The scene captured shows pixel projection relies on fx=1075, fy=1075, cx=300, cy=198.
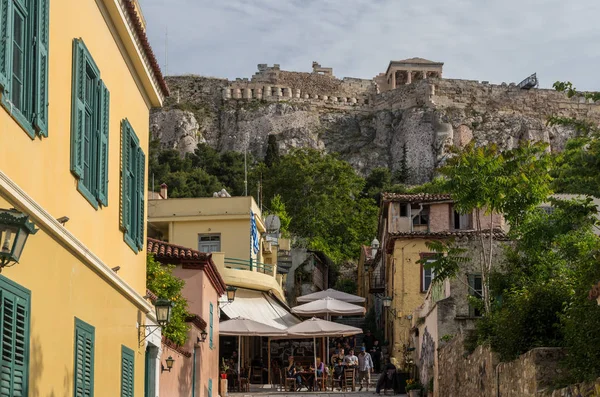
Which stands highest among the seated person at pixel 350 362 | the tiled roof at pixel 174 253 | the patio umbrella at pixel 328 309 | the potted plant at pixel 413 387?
the tiled roof at pixel 174 253

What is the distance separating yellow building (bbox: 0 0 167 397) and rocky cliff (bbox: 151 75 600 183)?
8630 cm

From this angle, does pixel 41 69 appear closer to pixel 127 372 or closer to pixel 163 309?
pixel 127 372

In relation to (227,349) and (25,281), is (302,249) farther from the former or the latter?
(25,281)

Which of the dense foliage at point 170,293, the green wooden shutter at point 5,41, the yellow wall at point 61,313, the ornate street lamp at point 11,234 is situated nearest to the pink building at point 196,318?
the dense foliage at point 170,293

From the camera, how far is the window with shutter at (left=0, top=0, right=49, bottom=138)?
8.08 metres

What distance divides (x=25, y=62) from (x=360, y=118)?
10134 cm

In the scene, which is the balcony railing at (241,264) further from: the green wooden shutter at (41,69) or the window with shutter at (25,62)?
the window with shutter at (25,62)

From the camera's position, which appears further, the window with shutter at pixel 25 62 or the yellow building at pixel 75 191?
the yellow building at pixel 75 191

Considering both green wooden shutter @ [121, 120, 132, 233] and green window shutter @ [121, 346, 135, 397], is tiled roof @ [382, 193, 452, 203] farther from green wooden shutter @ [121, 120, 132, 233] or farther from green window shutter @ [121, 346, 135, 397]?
green wooden shutter @ [121, 120, 132, 233]

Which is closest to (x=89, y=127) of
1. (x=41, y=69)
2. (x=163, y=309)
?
(x=41, y=69)

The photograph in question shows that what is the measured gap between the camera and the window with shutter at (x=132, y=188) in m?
13.2

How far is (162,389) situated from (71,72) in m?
9.11

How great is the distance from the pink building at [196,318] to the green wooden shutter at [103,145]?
28.2 ft

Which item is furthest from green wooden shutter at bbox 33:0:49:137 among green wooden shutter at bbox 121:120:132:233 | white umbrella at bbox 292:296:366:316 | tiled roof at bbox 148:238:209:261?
white umbrella at bbox 292:296:366:316
